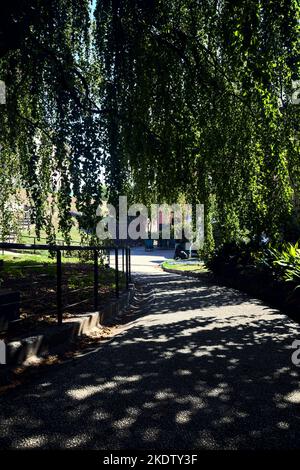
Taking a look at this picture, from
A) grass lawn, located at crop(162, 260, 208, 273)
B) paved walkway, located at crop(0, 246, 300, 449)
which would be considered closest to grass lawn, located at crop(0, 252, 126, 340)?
paved walkway, located at crop(0, 246, 300, 449)

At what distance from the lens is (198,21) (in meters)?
5.29

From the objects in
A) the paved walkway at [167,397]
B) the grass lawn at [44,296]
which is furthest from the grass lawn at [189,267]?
the paved walkway at [167,397]

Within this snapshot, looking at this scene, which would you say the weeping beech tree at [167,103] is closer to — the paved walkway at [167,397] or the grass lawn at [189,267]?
the paved walkway at [167,397]

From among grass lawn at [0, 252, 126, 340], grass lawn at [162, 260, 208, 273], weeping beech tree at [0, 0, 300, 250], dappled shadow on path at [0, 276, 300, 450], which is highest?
weeping beech tree at [0, 0, 300, 250]

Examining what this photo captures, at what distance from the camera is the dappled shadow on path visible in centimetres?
247

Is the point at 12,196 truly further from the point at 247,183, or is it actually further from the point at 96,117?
the point at 247,183

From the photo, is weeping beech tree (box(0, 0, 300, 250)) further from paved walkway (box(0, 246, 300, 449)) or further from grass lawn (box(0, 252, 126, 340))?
paved walkway (box(0, 246, 300, 449))

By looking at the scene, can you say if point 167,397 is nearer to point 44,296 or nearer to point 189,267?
point 44,296

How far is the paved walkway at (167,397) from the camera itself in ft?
8.11

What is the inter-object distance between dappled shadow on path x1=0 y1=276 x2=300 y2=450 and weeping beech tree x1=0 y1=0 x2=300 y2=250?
1.89m

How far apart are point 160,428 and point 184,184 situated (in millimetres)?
3683

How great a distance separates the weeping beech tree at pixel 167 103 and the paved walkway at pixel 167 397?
1.89 m
